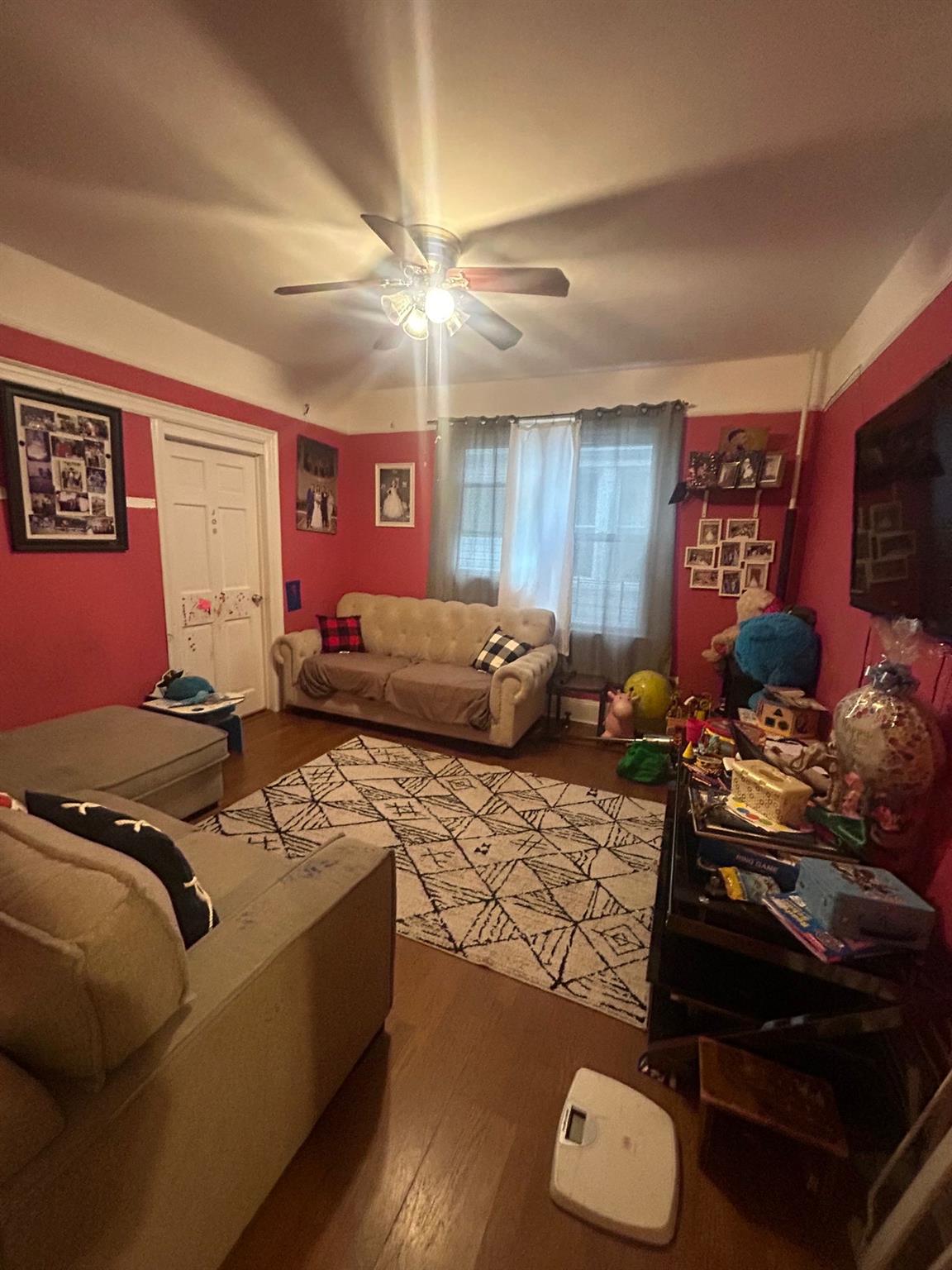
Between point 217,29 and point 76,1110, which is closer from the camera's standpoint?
point 76,1110

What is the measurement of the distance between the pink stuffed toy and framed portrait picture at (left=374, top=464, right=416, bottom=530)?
229 cm

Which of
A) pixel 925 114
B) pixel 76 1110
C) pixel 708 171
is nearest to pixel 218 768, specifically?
pixel 76 1110

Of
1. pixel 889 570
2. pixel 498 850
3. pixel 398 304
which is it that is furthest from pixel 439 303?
pixel 498 850

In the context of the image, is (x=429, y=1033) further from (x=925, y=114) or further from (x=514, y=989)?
(x=925, y=114)

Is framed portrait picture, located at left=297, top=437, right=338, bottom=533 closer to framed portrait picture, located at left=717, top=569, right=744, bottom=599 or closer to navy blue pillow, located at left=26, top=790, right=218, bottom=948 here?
framed portrait picture, located at left=717, top=569, right=744, bottom=599

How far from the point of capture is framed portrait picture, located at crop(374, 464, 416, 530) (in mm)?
4449

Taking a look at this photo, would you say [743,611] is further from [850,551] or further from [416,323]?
[416,323]

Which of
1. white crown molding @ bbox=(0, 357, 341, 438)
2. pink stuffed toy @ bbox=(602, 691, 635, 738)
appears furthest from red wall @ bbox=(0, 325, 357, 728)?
pink stuffed toy @ bbox=(602, 691, 635, 738)

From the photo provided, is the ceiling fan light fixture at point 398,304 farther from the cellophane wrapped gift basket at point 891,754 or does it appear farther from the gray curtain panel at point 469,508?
the cellophane wrapped gift basket at point 891,754

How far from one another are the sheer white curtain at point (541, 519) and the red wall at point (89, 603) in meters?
2.00

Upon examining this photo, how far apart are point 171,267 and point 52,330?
2.26 feet

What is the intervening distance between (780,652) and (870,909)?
1689 millimetres

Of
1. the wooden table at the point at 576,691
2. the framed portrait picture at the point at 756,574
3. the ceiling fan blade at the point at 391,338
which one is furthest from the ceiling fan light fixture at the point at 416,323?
the framed portrait picture at the point at 756,574

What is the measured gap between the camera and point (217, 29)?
128 cm
